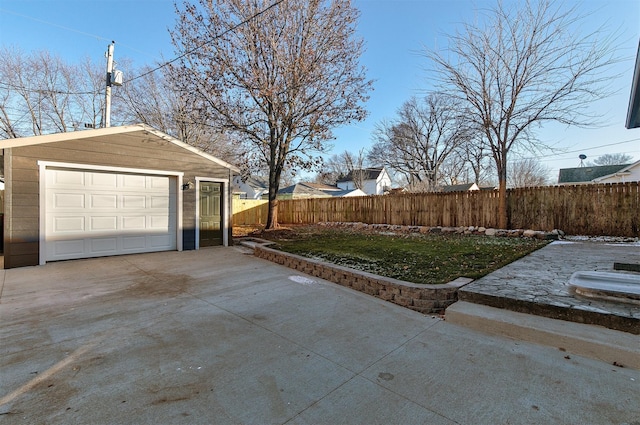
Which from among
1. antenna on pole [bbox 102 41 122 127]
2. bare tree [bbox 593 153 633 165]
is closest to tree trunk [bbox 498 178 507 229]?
antenna on pole [bbox 102 41 122 127]

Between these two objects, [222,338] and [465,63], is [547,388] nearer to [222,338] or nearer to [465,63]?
[222,338]

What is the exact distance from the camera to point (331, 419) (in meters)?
1.74

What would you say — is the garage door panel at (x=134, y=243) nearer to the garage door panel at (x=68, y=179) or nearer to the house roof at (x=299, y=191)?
the garage door panel at (x=68, y=179)

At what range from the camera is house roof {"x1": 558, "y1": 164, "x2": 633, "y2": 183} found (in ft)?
73.8

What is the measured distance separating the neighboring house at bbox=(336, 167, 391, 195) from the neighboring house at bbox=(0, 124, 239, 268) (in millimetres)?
27148

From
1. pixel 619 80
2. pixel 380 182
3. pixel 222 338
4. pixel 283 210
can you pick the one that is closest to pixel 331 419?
pixel 222 338

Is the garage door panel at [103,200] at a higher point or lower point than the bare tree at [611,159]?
lower

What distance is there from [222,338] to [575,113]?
11.1 metres

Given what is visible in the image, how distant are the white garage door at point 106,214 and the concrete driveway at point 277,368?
266 cm

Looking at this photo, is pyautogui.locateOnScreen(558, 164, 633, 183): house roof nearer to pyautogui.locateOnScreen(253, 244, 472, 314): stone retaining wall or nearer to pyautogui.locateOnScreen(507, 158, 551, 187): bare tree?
pyautogui.locateOnScreen(507, 158, 551, 187): bare tree

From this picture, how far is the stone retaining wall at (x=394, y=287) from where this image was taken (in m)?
3.61

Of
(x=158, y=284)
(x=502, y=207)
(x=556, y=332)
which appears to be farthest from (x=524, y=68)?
(x=158, y=284)

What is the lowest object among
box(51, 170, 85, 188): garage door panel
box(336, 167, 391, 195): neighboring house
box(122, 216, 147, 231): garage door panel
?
box(122, 216, 147, 231): garage door panel

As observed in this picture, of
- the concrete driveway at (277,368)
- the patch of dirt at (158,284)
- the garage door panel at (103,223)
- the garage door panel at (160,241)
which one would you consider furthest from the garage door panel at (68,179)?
the concrete driveway at (277,368)
